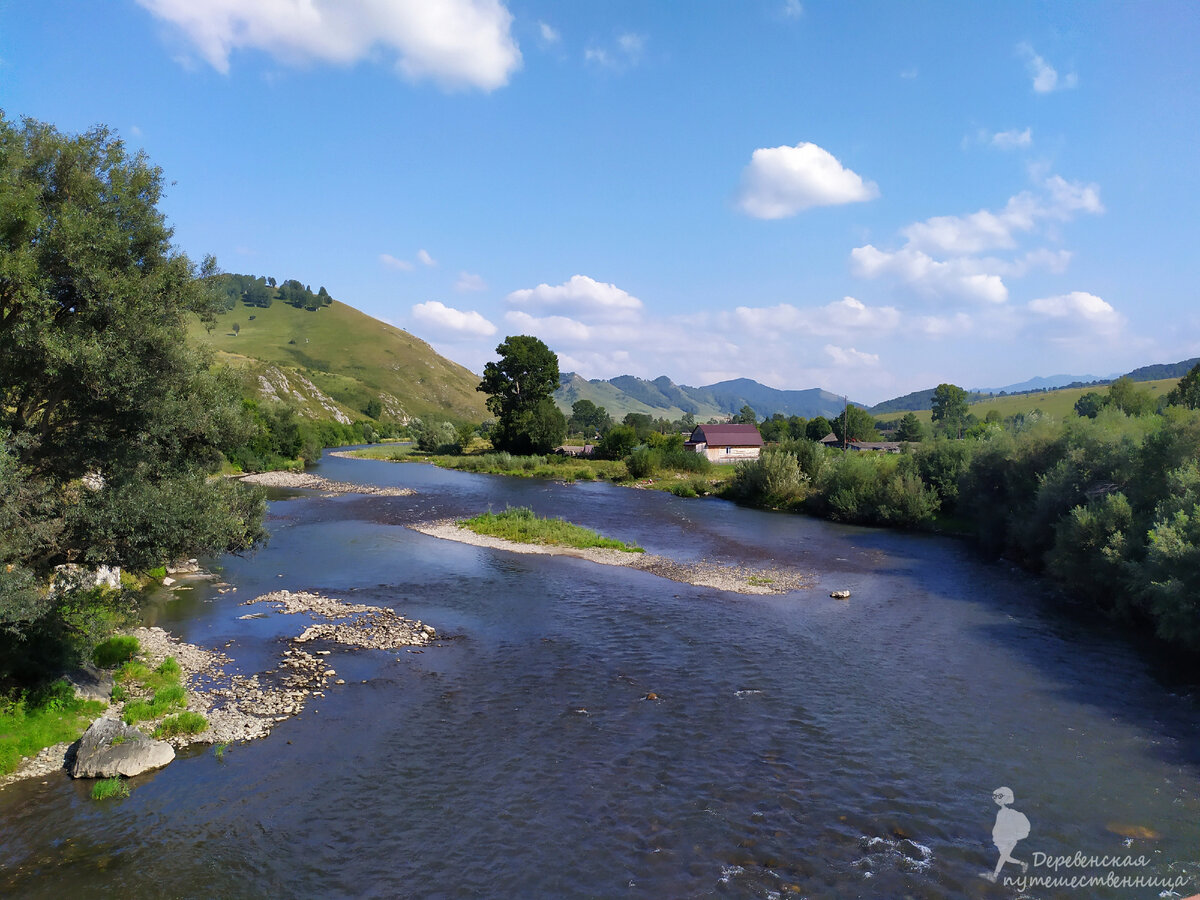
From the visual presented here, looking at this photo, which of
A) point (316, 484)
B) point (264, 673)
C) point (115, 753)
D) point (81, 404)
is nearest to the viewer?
point (115, 753)

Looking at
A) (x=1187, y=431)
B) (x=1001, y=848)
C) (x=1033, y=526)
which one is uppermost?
(x=1187, y=431)

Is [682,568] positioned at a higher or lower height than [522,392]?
lower

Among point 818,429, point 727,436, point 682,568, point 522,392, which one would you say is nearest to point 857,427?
point 818,429

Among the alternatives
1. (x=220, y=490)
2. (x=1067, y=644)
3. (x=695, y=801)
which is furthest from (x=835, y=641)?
(x=220, y=490)

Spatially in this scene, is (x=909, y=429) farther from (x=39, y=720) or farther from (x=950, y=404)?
(x=39, y=720)

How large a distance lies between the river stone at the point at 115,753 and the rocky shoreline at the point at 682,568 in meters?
22.6

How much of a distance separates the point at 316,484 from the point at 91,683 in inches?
2218

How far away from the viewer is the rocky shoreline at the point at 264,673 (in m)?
15.7

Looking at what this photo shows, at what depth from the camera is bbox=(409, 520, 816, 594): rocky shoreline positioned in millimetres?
31828

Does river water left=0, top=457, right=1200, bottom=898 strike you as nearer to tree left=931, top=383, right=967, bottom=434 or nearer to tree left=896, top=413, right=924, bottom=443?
tree left=896, top=413, right=924, bottom=443

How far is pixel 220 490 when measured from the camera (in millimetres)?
17781

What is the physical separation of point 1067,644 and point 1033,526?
40.8ft

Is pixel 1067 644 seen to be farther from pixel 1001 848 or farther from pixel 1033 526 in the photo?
pixel 1001 848

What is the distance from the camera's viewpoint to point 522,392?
102562 mm
